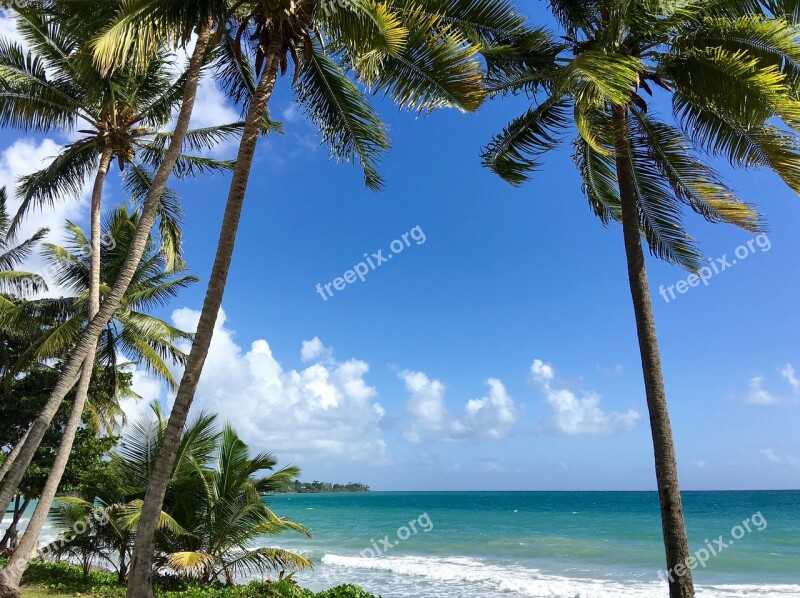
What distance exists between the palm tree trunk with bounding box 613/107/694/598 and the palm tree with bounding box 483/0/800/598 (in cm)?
1

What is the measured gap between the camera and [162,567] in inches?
421

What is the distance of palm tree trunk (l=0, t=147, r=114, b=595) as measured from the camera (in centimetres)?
917

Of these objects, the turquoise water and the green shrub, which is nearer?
the green shrub

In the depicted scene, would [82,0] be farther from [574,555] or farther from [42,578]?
[574,555]

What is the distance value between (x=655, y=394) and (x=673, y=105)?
400cm

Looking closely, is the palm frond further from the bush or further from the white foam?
the white foam

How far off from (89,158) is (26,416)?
25.5 ft

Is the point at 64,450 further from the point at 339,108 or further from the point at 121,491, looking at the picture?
the point at 339,108

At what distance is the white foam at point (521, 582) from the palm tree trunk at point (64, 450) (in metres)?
10.8

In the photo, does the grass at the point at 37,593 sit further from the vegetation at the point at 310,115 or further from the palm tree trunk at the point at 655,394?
the palm tree trunk at the point at 655,394

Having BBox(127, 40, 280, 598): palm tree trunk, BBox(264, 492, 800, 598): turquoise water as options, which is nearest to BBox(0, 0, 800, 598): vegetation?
BBox(127, 40, 280, 598): palm tree trunk

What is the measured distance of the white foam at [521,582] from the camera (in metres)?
16.2

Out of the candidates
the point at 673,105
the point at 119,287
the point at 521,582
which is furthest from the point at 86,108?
the point at 521,582

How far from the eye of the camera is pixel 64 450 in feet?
33.0
